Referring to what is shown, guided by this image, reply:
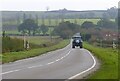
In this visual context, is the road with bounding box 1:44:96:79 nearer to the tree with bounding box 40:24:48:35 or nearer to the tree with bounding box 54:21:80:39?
the tree with bounding box 40:24:48:35

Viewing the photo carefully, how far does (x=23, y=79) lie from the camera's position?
19.8 m

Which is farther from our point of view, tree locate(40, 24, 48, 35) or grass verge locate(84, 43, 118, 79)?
tree locate(40, 24, 48, 35)

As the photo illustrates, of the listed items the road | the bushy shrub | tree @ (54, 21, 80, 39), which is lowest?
tree @ (54, 21, 80, 39)

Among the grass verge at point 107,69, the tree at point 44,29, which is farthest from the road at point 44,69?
the tree at point 44,29

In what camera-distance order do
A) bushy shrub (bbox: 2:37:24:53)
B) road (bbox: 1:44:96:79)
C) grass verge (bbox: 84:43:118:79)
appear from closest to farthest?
road (bbox: 1:44:96:79) < grass verge (bbox: 84:43:118:79) < bushy shrub (bbox: 2:37:24:53)

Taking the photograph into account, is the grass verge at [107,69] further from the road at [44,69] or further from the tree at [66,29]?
the tree at [66,29]

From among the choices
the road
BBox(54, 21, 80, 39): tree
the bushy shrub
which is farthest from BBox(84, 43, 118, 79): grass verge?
BBox(54, 21, 80, 39): tree

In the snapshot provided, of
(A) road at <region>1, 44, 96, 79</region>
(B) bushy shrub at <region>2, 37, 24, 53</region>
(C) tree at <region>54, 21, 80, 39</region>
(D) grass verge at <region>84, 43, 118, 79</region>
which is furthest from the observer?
(C) tree at <region>54, 21, 80, 39</region>

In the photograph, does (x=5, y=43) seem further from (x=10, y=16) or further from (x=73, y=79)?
(x=10, y=16)

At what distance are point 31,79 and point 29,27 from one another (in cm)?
13166

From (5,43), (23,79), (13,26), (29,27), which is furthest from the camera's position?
(13,26)

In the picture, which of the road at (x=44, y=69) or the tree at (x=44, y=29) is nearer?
the road at (x=44, y=69)

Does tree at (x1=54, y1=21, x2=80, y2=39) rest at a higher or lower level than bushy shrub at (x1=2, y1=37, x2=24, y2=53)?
lower

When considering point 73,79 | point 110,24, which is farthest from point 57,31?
point 73,79
